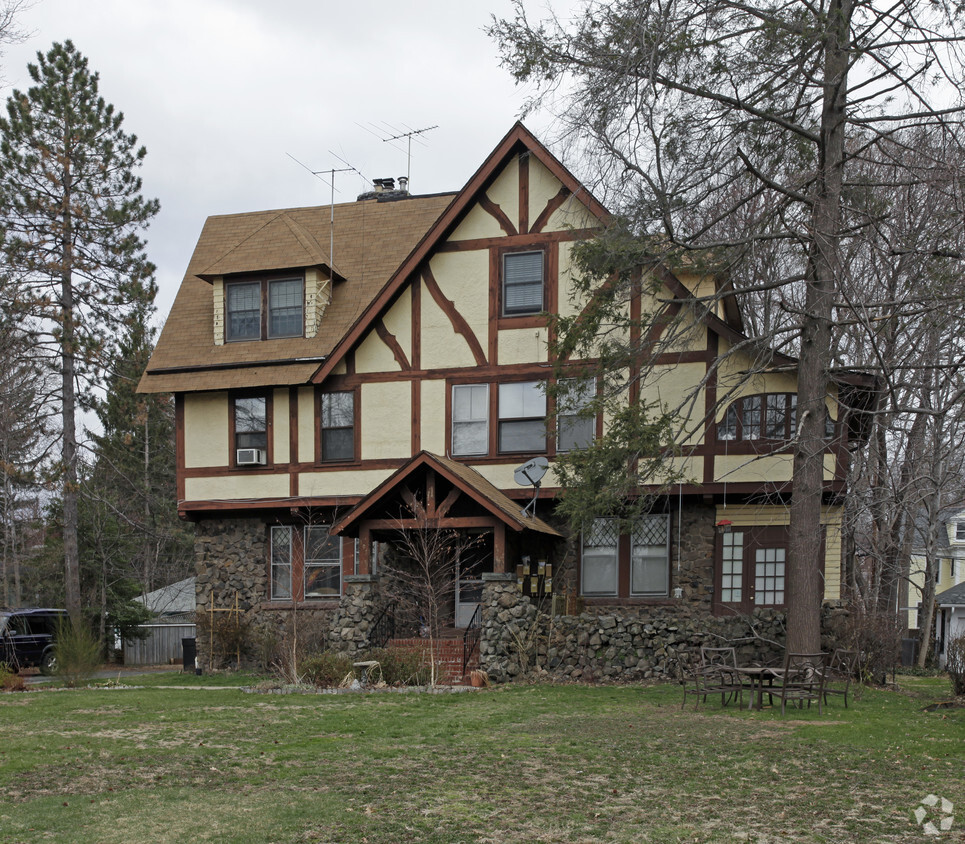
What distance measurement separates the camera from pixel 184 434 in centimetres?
2289

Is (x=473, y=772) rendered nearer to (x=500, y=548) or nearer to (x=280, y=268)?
(x=500, y=548)

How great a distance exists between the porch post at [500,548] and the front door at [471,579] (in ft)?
7.00

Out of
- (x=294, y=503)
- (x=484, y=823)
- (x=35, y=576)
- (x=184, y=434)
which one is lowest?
(x=35, y=576)

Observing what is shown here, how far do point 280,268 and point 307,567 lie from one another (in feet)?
21.4

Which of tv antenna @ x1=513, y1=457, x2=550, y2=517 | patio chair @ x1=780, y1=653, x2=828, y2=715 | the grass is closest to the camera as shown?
the grass

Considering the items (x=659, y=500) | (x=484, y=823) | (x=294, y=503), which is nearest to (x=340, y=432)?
(x=294, y=503)

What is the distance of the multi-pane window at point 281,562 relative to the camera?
22.3 m

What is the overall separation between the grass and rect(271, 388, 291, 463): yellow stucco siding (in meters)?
8.33

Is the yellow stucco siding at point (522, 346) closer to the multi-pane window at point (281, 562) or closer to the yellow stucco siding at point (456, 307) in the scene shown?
the yellow stucco siding at point (456, 307)

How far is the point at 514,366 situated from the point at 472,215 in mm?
3235

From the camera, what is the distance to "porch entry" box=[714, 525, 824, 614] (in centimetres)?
1956

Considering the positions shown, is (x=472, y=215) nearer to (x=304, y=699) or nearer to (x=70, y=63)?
(x=304, y=699)

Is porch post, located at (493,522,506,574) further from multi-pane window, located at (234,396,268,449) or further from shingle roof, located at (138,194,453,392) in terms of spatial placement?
multi-pane window, located at (234,396,268,449)

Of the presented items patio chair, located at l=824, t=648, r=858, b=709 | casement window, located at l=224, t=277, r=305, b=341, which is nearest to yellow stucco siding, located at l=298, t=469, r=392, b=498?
casement window, located at l=224, t=277, r=305, b=341
